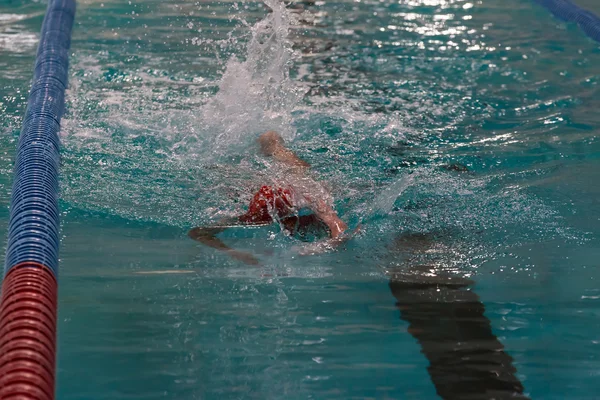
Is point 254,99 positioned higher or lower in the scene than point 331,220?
higher

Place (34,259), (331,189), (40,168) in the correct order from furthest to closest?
1. (331,189)
2. (40,168)
3. (34,259)

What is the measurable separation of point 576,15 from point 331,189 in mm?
4196

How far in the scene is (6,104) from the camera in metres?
4.13

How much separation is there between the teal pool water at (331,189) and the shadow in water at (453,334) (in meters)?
0.04

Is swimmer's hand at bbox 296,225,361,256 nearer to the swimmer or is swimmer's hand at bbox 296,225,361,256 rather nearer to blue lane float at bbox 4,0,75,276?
the swimmer

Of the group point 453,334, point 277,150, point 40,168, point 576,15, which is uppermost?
point 576,15

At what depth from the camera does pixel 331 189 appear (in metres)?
3.23

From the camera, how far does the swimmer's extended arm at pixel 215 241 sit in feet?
8.95

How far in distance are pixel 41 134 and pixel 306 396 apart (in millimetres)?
2025

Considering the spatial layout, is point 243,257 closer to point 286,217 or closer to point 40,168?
point 286,217

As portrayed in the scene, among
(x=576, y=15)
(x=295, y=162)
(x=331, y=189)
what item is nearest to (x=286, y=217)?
(x=331, y=189)

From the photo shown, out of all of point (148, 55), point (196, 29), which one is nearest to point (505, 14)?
point (196, 29)

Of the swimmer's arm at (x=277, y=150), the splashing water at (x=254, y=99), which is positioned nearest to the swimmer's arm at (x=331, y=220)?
the swimmer's arm at (x=277, y=150)

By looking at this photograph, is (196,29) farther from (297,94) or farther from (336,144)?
(336,144)
